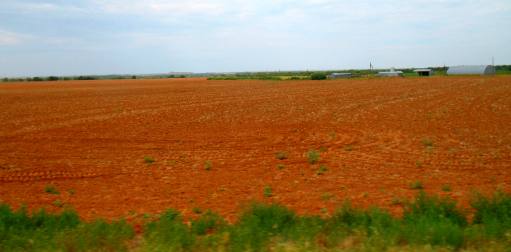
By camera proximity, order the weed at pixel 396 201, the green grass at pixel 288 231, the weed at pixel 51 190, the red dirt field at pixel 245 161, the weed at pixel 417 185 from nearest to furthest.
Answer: the green grass at pixel 288 231
the weed at pixel 396 201
the red dirt field at pixel 245 161
the weed at pixel 417 185
the weed at pixel 51 190

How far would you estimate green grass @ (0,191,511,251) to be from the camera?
6.57 metres

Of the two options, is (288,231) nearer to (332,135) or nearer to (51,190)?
(51,190)

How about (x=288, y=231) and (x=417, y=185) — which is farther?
(x=417, y=185)

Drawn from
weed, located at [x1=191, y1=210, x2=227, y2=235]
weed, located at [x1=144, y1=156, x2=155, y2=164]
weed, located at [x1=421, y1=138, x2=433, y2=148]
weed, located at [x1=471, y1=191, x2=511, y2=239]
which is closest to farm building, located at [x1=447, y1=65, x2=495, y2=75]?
weed, located at [x1=421, y1=138, x2=433, y2=148]

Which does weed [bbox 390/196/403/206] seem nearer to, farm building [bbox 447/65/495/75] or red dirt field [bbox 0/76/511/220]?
red dirt field [bbox 0/76/511/220]

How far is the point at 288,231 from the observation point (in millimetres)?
7324

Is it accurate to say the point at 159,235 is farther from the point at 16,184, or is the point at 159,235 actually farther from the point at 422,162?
the point at 422,162

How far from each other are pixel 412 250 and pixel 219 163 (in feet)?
28.5

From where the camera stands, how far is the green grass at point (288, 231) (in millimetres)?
6566

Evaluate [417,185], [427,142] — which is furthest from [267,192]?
[427,142]

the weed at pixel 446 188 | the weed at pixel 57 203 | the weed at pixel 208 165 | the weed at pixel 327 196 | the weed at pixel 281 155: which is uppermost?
the weed at pixel 281 155

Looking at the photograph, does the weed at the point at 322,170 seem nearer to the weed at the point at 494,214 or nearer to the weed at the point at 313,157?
the weed at the point at 313,157

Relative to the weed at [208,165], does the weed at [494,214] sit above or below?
above

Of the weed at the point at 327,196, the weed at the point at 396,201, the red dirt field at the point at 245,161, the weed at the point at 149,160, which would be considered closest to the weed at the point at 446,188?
the red dirt field at the point at 245,161
